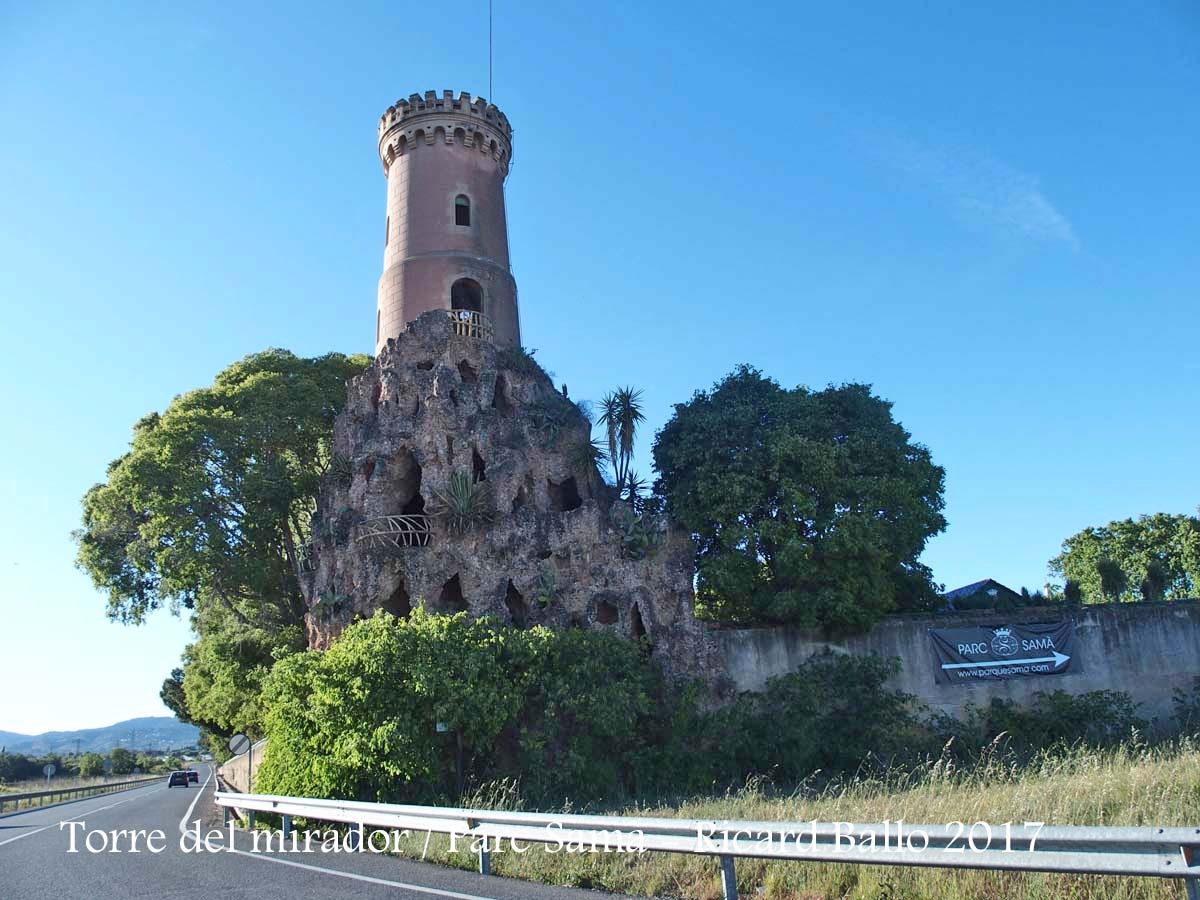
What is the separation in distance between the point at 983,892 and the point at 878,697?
17.3m

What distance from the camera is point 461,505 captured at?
25.8 meters

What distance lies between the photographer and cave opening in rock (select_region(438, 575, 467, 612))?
26828 millimetres

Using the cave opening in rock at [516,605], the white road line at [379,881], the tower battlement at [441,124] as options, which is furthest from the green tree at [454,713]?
the tower battlement at [441,124]

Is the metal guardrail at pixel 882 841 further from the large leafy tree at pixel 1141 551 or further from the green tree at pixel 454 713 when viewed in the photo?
the large leafy tree at pixel 1141 551

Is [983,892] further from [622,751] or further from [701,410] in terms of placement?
[701,410]

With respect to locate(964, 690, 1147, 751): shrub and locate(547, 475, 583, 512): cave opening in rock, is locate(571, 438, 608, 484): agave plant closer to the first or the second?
locate(547, 475, 583, 512): cave opening in rock

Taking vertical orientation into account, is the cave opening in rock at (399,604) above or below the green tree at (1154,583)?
A: above

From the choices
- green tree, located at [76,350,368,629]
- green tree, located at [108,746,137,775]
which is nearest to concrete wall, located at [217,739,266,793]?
green tree, located at [76,350,368,629]

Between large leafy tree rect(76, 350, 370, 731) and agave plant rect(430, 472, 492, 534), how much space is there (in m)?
5.74

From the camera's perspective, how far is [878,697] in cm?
2414

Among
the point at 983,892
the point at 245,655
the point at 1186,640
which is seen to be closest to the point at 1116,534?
the point at 1186,640

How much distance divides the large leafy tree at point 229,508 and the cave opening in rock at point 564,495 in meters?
7.83

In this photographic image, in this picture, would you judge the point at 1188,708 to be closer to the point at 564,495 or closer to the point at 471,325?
the point at 564,495

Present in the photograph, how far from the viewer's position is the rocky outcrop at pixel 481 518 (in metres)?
25.6
